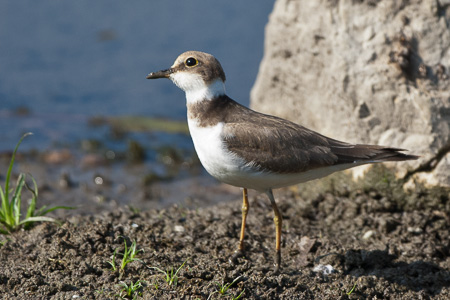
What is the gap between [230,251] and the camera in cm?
515

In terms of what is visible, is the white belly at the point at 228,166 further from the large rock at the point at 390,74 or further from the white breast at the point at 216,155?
the large rock at the point at 390,74

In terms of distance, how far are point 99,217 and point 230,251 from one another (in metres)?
1.61

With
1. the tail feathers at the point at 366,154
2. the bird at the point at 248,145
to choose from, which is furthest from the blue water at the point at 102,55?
the tail feathers at the point at 366,154

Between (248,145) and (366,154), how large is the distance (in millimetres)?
1047

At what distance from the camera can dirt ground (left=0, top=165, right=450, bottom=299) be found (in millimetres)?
4359

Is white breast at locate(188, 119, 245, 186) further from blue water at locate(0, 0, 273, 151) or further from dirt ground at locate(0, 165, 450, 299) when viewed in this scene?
blue water at locate(0, 0, 273, 151)

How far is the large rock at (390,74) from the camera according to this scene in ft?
19.2

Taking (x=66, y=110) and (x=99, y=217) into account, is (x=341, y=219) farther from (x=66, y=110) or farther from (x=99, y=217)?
(x=66, y=110)

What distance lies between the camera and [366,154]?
4.90 metres

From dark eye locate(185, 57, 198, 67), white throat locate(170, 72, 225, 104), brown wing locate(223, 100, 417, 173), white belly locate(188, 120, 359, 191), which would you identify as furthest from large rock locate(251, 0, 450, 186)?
dark eye locate(185, 57, 198, 67)

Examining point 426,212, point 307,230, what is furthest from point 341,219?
point 426,212

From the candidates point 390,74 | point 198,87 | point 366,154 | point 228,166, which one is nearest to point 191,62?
point 198,87

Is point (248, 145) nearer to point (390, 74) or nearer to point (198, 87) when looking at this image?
point (198, 87)

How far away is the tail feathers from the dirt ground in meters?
0.87
